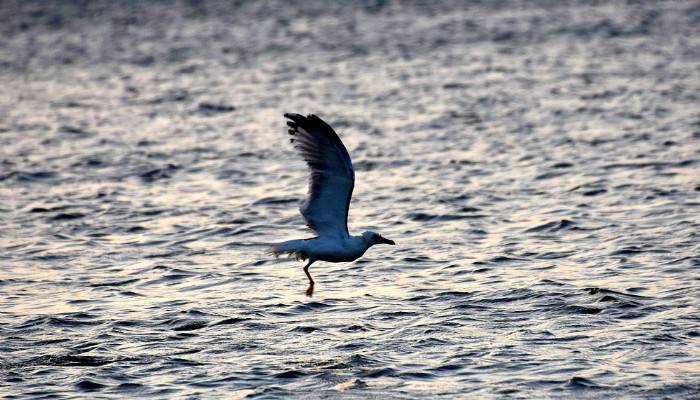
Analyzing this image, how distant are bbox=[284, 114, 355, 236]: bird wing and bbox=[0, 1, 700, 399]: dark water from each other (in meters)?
1.18

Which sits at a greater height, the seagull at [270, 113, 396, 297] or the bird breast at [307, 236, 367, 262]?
the seagull at [270, 113, 396, 297]

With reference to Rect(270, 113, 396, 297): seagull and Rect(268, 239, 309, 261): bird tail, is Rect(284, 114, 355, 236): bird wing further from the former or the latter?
Rect(268, 239, 309, 261): bird tail

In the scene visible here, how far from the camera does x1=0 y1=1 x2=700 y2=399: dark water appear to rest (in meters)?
12.3

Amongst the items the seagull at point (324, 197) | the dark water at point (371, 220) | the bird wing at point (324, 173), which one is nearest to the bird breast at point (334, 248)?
the seagull at point (324, 197)

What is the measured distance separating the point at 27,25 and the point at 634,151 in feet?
95.5

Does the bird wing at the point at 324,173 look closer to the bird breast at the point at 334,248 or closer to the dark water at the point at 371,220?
the bird breast at the point at 334,248

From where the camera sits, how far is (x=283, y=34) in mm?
41344

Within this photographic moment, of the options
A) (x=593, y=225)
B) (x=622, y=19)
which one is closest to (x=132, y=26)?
(x=622, y=19)

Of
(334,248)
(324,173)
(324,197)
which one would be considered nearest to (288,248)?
(334,248)

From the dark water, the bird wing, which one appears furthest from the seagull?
the dark water

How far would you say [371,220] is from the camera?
18.5 metres

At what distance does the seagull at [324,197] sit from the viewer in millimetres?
12906

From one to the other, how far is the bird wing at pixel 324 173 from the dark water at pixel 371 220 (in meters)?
1.18

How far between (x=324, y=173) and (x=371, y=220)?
5.40 meters
